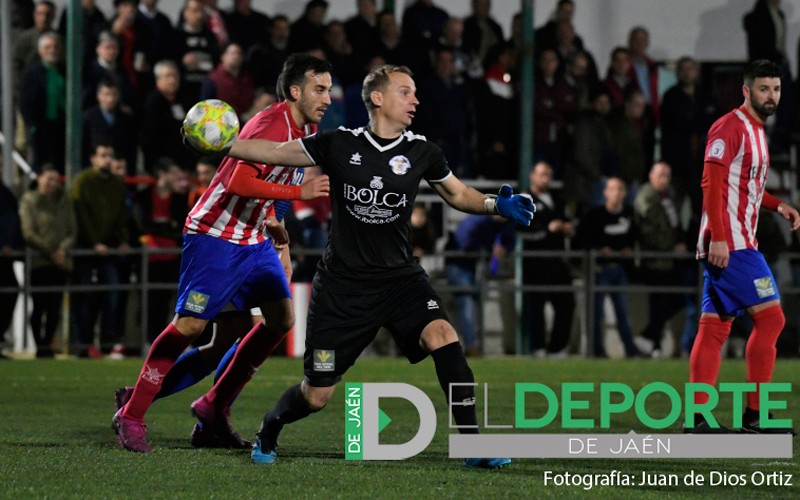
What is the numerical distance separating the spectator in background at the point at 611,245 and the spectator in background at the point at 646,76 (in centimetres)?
166

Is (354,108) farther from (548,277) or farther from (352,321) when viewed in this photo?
(352,321)

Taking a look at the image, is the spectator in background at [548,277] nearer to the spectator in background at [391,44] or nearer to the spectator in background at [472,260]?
the spectator in background at [472,260]

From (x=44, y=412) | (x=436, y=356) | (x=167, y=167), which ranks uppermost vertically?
(x=167, y=167)

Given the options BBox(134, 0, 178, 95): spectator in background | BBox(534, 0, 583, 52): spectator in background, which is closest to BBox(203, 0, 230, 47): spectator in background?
BBox(134, 0, 178, 95): spectator in background

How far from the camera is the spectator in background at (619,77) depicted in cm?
1836

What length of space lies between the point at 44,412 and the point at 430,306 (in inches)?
157

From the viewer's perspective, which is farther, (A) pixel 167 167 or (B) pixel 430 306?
(A) pixel 167 167

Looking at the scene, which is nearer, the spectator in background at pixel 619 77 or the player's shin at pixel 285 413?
the player's shin at pixel 285 413

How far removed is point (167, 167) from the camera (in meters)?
15.7

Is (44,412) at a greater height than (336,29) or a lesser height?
lesser

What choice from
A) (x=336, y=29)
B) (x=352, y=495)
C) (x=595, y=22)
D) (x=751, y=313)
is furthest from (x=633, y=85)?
(x=352, y=495)

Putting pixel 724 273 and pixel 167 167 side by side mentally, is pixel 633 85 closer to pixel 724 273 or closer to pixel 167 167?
pixel 167 167

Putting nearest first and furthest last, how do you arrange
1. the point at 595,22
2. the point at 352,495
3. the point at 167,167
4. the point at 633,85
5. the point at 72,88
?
the point at 352,495 → the point at 167,167 → the point at 72,88 → the point at 633,85 → the point at 595,22

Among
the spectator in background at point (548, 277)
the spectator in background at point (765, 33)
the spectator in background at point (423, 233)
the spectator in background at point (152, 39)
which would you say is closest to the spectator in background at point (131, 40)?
the spectator in background at point (152, 39)
